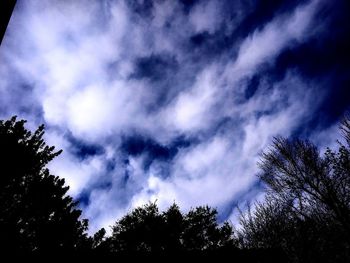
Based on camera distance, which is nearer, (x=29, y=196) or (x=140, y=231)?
(x=29, y=196)

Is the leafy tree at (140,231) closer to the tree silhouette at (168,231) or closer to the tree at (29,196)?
the tree silhouette at (168,231)

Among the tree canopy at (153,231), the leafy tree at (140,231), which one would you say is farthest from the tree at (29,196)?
the leafy tree at (140,231)

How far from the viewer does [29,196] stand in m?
15.1

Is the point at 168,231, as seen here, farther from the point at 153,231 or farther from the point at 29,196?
the point at 29,196

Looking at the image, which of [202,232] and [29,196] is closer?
[29,196]

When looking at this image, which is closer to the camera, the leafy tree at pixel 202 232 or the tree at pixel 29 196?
the tree at pixel 29 196

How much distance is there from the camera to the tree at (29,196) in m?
13.1

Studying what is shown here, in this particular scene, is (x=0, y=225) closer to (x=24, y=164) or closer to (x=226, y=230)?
(x=24, y=164)

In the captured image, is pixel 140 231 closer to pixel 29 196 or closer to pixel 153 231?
pixel 153 231

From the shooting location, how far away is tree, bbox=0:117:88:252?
1308cm

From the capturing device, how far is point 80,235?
19719 millimetres

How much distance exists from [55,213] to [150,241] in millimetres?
16187

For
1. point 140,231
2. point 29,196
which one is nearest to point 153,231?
point 140,231

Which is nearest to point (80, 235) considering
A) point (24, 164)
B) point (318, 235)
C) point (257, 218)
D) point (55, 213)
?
point (55, 213)
